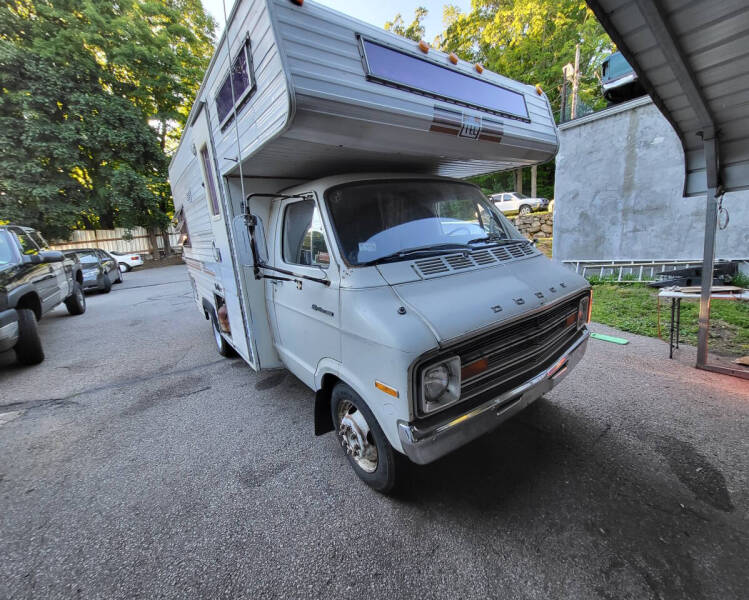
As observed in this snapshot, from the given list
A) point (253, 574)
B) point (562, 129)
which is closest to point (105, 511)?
point (253, 574)

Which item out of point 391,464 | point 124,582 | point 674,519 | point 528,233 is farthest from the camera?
point 528,233

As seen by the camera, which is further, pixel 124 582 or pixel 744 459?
pixel 744 459

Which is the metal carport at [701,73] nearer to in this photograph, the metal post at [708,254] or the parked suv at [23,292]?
the metal post at [708,254]

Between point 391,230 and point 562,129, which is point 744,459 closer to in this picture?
point 391,230

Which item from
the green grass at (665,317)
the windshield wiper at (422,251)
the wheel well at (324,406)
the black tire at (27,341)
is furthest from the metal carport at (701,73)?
the black tire at (27,341)

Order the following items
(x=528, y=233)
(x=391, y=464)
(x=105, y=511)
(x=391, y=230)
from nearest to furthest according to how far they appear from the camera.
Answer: (x=391, y=464), (x=105, y=511), (x=391, y=230), (x=528, y=233)

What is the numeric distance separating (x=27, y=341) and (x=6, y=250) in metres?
1.67

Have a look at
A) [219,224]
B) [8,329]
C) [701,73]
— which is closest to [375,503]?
[219,224]

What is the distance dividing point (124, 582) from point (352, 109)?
9.89 feet

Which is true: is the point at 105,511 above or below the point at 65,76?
below

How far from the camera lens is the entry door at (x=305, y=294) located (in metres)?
2.26

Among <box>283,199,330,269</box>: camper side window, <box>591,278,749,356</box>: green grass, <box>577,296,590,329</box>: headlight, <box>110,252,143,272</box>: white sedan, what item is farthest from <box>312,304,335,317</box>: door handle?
<box>110,252,143,272</box>: white sedan

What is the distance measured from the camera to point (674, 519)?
1.93 meters

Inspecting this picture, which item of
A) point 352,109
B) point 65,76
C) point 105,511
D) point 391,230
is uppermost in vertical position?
point 65,76
